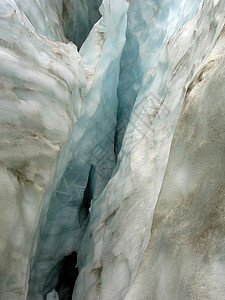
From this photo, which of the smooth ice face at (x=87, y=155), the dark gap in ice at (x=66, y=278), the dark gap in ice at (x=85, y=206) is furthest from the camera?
the dark gap in ice at (x=85, y=206)

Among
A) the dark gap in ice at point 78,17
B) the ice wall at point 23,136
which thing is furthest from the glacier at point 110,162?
the dark gap in ice at point 78,17

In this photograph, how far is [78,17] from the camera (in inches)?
143

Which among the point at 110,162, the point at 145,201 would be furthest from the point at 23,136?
the point at 110,162

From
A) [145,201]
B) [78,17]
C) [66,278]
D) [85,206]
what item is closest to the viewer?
[145,201]

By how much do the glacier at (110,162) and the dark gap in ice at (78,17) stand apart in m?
0.26

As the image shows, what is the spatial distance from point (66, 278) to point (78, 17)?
9.73 ft

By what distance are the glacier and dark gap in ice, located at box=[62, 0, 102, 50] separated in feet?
0.84

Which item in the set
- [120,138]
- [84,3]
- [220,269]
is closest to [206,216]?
[220,269]

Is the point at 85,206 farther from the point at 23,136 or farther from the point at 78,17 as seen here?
the point at 78,17

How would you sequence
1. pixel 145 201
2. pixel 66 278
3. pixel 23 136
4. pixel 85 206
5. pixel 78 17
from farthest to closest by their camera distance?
1. pixel 78 17
2. pixel 85 206
3. pixel 66 278
4. pixel 145 201
5. pixel 23 136

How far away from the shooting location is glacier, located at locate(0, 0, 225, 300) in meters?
1.03

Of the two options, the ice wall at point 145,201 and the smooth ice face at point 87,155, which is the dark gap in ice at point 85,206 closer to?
the smooth ice face at point 87,155

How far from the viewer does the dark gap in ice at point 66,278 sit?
232 centimetres

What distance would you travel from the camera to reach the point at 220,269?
862mm
